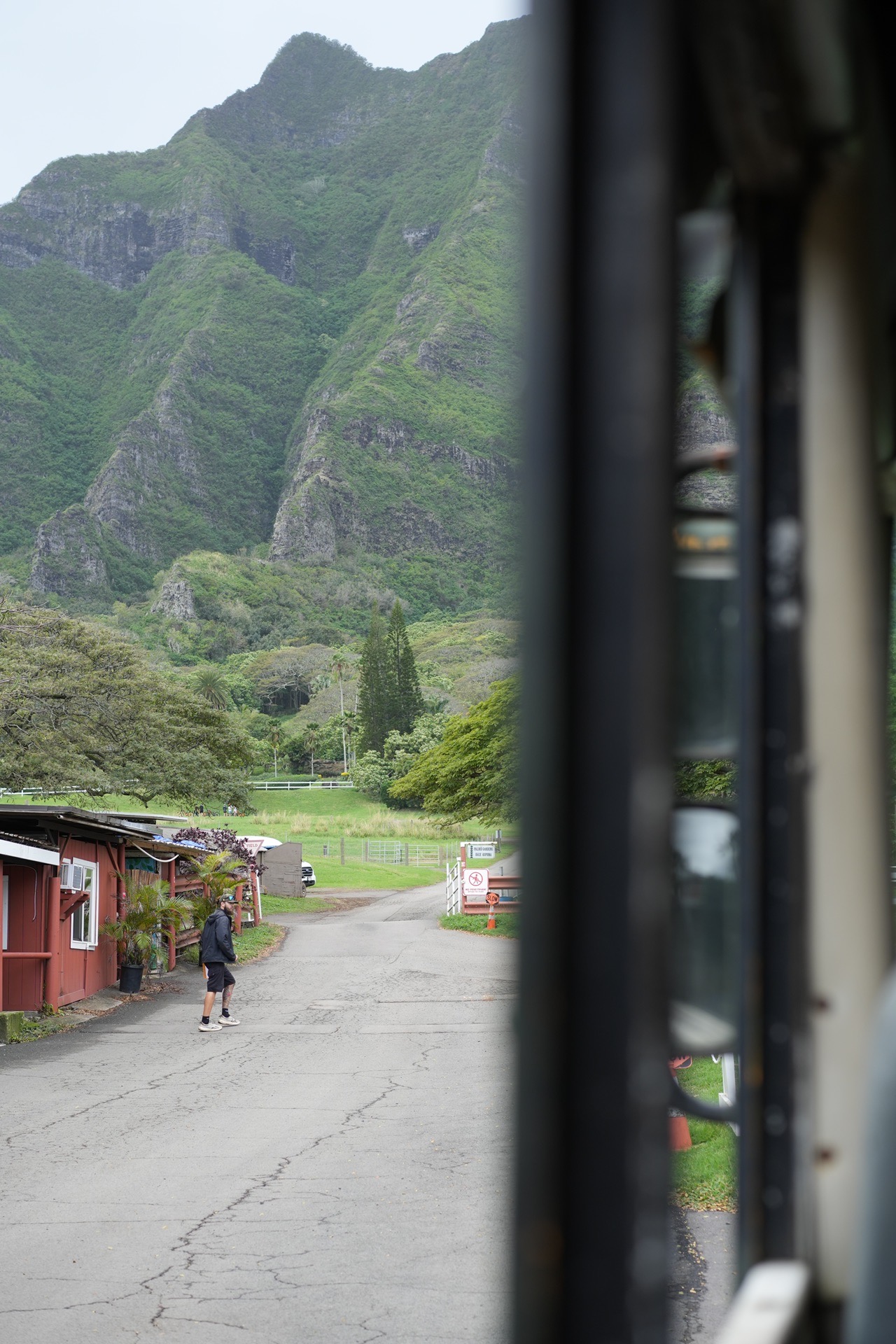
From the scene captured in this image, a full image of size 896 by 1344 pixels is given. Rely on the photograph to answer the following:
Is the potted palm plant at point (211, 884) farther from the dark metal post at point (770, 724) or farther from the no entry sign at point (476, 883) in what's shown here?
the dark metal post at point (770, 724)

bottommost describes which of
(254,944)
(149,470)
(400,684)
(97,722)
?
(254,944)

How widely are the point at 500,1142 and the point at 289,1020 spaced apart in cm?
724

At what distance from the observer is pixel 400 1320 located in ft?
17.4

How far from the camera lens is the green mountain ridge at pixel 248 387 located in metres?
133

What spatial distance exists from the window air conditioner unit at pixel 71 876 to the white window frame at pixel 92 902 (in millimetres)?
119

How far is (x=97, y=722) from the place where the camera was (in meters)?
27.0

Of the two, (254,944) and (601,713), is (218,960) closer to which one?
(254,944)

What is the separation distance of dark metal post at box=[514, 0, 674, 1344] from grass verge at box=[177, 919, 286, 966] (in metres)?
22.0

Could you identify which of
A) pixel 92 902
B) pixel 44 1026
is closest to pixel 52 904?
pixel 44 1026

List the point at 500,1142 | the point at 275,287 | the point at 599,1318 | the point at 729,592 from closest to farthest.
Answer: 1. the point at 599,1318
2. the point at 729,592
3. the point at 500,1142
4. the point at 275,287

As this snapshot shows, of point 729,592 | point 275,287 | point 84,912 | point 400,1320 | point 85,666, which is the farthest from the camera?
point 275,287

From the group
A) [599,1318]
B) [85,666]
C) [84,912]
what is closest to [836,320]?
[599,1318]

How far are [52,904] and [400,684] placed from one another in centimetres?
5842

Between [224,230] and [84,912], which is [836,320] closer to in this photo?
[84,912]
